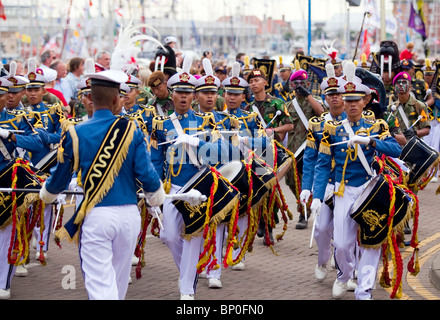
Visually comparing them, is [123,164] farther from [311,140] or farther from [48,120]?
[48,120]

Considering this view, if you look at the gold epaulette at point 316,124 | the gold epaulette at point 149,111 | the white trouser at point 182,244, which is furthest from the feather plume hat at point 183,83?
the gold epaulette at point 316,124

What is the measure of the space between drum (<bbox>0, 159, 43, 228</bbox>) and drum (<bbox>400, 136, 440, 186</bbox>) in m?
4.97

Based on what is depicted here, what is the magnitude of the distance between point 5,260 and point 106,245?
311cm

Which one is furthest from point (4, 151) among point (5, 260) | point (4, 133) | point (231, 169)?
point (231, 169)

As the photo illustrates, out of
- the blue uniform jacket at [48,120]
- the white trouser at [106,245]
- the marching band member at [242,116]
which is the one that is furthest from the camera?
the marching band member at [242,116]

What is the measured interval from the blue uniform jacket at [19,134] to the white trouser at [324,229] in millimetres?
2912

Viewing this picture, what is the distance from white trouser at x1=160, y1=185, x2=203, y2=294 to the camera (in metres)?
8.10

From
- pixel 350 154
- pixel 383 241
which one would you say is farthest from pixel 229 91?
pixel 383 241

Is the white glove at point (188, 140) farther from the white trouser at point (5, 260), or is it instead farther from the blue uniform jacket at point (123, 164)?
the blue uniform jacket at point (123, 164)

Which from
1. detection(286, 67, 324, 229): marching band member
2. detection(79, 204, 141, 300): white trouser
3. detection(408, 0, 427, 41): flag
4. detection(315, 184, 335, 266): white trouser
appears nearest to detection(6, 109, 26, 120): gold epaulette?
detection(315, 184, 335, 266): white trouser

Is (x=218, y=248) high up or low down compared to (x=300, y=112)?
down

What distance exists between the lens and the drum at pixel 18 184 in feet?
27.3

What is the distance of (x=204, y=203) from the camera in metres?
8.12
